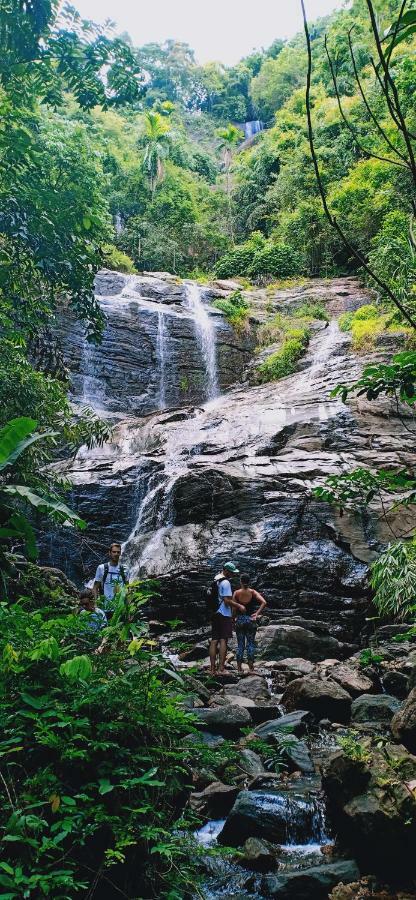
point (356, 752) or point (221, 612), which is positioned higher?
point (356, 752)

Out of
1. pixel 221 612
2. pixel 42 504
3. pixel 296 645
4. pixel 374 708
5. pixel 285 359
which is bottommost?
pixel 296 645

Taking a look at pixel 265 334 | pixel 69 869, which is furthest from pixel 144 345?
pixel 69 869

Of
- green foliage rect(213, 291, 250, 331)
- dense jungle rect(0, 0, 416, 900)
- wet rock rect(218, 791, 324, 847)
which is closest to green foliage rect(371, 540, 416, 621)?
dense jungle rect(0, 0, 416, 900)

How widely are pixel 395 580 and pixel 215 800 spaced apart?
19.2ft

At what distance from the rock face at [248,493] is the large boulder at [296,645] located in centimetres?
2

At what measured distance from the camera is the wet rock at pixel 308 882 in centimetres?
368

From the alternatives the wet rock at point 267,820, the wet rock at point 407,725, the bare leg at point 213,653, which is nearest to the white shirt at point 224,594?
the bare leg at point 213,653

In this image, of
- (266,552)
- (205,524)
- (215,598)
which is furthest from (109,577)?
(205,524)

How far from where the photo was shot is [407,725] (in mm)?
5172

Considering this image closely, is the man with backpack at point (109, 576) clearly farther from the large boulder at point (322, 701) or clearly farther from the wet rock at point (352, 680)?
the wet rock at point (352, 680)

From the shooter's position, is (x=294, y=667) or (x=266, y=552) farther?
(x=266, y=552)

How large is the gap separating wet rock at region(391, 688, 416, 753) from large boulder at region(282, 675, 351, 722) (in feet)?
5.61

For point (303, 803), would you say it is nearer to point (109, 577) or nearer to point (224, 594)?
point (109, 577)

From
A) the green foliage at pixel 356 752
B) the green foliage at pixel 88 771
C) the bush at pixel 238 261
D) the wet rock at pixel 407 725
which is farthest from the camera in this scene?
the bush at pixel 238 261
